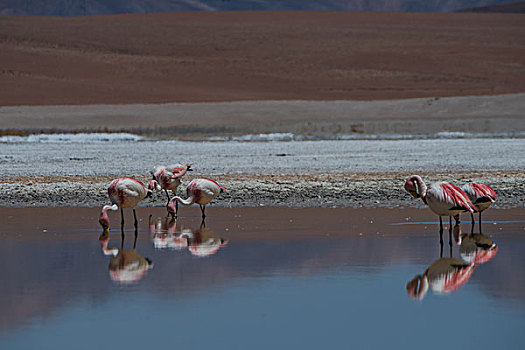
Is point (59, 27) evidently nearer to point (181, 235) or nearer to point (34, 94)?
point (34, 94)

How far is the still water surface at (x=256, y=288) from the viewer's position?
17.7ft

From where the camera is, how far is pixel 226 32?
73438 mm

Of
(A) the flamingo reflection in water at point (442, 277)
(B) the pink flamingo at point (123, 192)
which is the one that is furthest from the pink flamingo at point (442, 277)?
(B) the pink flamingo at point (123, 192)

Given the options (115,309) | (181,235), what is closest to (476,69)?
(181,235)

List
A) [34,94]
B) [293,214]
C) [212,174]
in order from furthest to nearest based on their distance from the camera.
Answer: [34,94], [212,174], [293,214]

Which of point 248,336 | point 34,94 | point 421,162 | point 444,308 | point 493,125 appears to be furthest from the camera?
point 34,94

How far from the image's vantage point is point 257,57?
66688 millimetres

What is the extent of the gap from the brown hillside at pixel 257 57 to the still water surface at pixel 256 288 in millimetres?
40275

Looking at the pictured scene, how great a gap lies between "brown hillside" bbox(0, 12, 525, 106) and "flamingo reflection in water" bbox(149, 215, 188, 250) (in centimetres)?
3835

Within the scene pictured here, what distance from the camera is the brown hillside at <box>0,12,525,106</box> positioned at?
55062mm

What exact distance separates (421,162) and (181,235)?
10.6m

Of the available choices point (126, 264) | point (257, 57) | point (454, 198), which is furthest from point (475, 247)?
point (257, 57)

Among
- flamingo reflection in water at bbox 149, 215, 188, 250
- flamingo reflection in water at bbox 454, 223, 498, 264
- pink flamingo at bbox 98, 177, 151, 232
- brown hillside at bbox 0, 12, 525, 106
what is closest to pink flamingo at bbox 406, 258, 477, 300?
flamingo reflection in water at bbox 454, 223, 498, 264

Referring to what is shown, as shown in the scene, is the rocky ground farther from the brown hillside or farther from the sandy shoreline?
the brown hillside
